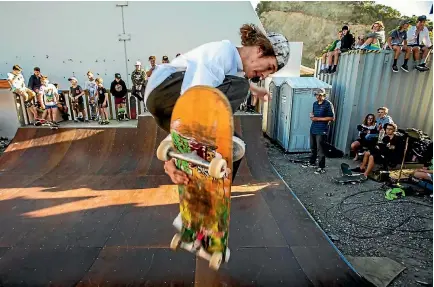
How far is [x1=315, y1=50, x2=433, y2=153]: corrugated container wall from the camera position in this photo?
7023 mm

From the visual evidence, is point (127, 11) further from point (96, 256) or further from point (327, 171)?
point (96, 256)

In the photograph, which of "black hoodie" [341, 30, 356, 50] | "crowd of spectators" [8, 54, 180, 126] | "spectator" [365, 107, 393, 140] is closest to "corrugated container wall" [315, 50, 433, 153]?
"black hoodie" [341, 30, 356, 50]

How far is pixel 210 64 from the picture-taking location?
5.97 feet

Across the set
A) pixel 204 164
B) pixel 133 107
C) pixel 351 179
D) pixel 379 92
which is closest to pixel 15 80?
pixel 133 107

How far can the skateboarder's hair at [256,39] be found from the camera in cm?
201

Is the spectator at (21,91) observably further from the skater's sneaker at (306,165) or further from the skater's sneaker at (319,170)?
the skater's sneaker at (319,170)

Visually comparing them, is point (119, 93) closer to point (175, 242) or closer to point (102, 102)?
point (102, 102)

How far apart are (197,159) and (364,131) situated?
614cm

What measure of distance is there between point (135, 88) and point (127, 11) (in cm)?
322

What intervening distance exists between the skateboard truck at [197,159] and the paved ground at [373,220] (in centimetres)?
269

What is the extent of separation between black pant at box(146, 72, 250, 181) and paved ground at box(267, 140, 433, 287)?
102 inches

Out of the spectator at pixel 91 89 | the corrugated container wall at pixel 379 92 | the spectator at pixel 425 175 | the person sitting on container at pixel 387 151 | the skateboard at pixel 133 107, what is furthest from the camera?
the skateboard at pixel 133 107

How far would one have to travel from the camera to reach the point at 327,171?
6.56 metres

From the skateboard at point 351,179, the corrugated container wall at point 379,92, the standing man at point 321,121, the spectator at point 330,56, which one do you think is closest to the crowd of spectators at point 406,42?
the corrugated container wall at point 379,92
